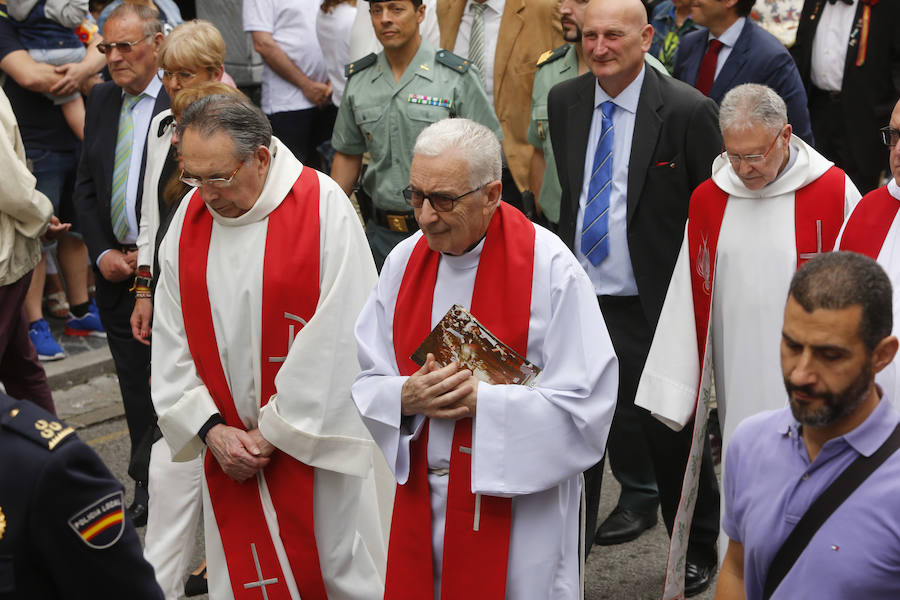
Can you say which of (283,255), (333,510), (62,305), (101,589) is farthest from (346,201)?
(62,305)

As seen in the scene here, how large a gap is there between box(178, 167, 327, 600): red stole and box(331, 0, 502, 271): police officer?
178 centimetres

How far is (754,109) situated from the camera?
14.9 ft

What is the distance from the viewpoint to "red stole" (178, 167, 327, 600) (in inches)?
177

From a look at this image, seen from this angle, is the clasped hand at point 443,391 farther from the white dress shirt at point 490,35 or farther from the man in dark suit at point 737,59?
the white dress shirt at point 490,35

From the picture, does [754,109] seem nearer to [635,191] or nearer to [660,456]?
[635,191]

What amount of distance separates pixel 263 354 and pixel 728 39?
3524 millimetres

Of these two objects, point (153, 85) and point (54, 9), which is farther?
point (54, 9)

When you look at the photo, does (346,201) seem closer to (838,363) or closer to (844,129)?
(838,363)

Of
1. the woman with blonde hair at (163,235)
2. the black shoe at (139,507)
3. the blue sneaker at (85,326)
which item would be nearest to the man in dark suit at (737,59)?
the woman with blonde hair at (163,235)

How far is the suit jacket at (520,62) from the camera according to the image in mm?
6973

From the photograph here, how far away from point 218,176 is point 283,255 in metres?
0.36

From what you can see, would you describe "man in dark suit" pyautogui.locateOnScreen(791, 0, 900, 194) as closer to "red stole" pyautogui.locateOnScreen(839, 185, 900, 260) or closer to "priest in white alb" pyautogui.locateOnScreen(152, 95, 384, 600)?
"red stole" pyautogui.locateOnScreen(839, 185, 900, 260)

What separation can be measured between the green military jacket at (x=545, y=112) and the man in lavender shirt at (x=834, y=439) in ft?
11.6

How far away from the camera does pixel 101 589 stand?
8.77ft
